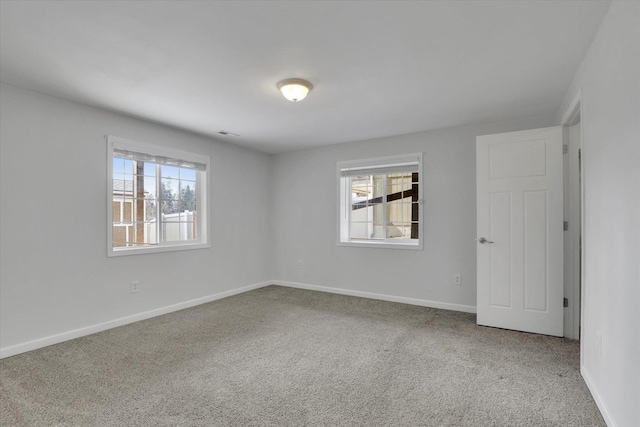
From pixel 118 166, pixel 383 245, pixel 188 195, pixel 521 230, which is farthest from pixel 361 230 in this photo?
pixel 118 166

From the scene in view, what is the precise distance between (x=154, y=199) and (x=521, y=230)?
166 inches

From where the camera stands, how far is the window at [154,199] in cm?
365

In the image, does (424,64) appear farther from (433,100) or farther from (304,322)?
(304,322)

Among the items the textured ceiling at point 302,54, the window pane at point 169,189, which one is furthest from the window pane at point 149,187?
the textured ceiling at point 302,54

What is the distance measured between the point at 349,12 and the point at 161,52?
1.35m

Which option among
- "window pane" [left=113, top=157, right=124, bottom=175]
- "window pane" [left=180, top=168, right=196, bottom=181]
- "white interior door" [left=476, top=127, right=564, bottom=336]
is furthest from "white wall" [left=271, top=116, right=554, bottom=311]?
"window pane" [left=113, top=157, right=124, bottom=175]

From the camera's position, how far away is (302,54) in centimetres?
231

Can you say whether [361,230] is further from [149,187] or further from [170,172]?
[149,187]

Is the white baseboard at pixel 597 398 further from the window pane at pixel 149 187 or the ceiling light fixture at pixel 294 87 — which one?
the window pane at pixel 149 187

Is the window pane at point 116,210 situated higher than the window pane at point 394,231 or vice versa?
the window pane at point 116,210

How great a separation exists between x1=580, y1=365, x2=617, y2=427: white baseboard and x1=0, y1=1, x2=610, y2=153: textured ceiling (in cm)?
225

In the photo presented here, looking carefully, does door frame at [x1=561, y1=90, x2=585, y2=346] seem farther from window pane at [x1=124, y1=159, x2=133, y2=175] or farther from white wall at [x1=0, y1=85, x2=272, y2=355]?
window pane at [x1=124, y1=159, x2=133, y2=175]

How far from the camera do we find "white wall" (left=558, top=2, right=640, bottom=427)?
59.6 inches

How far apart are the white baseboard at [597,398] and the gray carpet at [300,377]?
4 centimetres
